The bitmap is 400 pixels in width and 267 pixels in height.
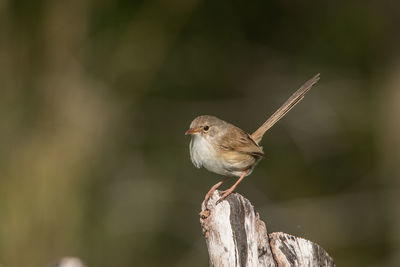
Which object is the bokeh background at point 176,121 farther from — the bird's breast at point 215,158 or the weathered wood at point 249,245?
the weathered wood at point 249,245

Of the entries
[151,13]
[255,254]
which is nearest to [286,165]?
[151,13]

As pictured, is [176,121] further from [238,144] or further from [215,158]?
[215,158]

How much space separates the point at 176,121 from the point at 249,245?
510 cm

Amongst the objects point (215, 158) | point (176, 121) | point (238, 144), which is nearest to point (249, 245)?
point (215, 158)

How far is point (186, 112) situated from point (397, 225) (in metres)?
3.39

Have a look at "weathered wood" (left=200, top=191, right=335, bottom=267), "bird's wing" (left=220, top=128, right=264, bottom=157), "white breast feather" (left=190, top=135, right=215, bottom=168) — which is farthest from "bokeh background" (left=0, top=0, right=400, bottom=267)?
"weathered wood" (left=200, top=191, right=335, bottom=267)

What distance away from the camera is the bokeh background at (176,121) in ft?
25.1

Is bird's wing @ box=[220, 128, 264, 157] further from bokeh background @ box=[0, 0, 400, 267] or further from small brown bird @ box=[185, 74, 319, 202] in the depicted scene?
bokeh background @ box=[0, 0, 400, 267]

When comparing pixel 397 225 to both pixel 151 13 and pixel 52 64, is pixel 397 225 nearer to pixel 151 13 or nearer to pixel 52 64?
pixel 151 13

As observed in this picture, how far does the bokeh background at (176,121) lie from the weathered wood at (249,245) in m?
4.33

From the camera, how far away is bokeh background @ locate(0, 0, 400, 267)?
7.66 metres

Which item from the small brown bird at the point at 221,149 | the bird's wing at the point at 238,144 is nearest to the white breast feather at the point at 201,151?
the small brown bird at the point at 221,149

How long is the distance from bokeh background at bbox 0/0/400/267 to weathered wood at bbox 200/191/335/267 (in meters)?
4.33

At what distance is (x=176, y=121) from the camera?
8289mm
